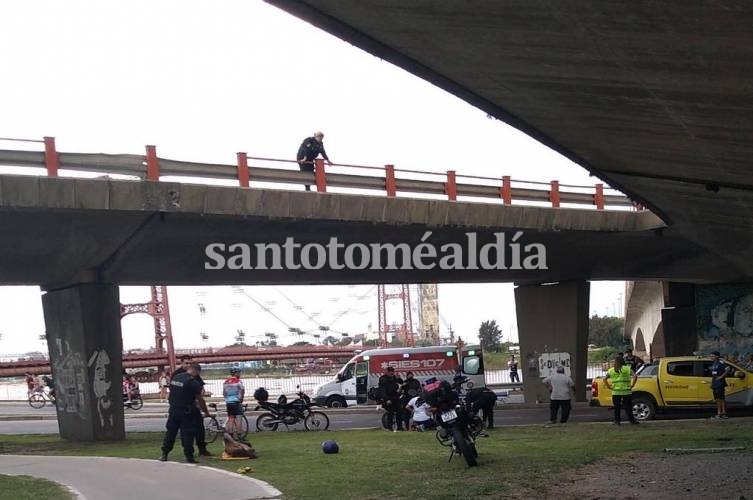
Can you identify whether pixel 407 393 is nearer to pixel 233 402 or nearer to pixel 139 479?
pixel 233 402

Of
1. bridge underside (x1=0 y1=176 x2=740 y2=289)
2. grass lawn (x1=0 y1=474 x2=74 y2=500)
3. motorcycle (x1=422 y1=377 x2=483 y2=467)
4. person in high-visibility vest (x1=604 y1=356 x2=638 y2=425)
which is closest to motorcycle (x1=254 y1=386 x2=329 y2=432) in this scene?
bridge underside (x1=0 y1=176 x2=740 y2=289)

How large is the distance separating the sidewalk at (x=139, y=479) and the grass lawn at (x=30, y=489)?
0.64 feet

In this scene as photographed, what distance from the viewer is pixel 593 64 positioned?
9195 millimetres

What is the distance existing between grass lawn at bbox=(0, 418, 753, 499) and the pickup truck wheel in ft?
8.42

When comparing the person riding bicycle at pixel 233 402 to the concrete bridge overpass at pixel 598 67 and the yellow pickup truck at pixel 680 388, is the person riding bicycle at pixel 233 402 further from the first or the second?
the yellow pickup truck at pixel 680 388

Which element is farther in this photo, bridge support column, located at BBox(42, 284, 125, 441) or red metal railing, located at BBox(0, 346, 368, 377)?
red metal railing, located at BBox(0, 346, 368, 377)

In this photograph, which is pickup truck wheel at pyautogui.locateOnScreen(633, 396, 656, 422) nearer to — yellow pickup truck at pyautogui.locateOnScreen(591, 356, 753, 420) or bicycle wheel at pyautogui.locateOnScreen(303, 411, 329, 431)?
yellow pickup truck at pyautogui.locateOnScreen(591, 356, 753, 420)

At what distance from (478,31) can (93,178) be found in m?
11.9

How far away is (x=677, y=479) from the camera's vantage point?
11297 millimetres

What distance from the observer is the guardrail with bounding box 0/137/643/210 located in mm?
18234

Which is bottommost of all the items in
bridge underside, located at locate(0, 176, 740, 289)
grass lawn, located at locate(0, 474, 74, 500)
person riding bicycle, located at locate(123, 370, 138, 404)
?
person riding bicycle, located at locate(123, 370, 138, 404)

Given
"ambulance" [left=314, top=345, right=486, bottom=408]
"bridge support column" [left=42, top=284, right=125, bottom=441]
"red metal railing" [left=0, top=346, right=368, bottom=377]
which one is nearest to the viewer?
"bridge support column" [left=42, top=284, right=125, bottom=441]

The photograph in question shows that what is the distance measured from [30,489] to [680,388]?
15989 mm

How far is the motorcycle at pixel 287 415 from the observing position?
23.2m
